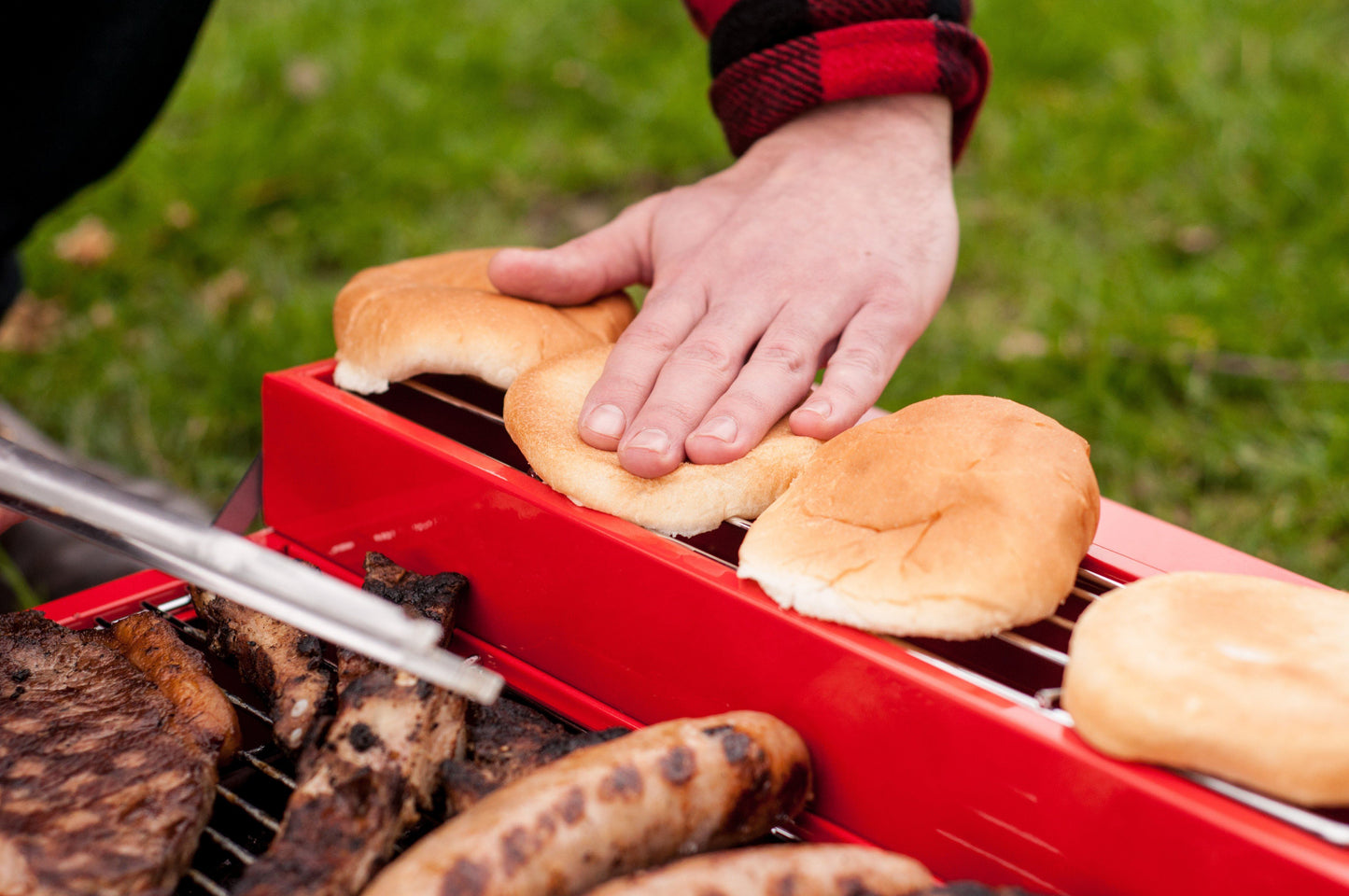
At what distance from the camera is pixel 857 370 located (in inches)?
79.7

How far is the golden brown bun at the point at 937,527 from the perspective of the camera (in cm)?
145

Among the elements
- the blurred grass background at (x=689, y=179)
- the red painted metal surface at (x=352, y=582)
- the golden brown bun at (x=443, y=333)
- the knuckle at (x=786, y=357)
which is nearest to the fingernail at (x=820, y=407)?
the knuckle at (x=786, y=357)

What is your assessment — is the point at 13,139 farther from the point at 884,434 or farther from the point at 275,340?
the point at 884,434

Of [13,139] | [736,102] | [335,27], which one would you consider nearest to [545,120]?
[335,27]

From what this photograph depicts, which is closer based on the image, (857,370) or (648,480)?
(648,480)

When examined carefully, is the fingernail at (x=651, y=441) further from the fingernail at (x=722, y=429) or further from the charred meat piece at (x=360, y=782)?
the charred meat piece at (x=360, y=782)

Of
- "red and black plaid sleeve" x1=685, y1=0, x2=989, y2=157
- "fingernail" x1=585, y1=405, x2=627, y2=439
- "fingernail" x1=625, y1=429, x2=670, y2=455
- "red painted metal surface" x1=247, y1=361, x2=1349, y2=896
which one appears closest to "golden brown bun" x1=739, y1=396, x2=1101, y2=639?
"red painted metal surface" x1=247, y1=361, x2=1349, y2=896

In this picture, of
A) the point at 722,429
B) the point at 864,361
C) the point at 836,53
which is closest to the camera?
the point at 722,429

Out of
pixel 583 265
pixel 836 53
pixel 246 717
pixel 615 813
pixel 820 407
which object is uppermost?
pixel 836 53

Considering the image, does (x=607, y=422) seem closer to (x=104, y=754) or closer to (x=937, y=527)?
(x=937, y=527)

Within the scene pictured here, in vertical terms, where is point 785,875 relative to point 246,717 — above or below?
above

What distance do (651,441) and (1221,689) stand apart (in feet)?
2.89

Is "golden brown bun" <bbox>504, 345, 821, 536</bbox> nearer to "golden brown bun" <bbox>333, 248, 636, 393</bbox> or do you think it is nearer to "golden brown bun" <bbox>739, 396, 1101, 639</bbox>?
"golden brown bun" <bbox>739, 396, 1101, 639</bbox>

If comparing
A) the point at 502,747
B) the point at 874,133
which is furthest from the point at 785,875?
the point at 874,133
